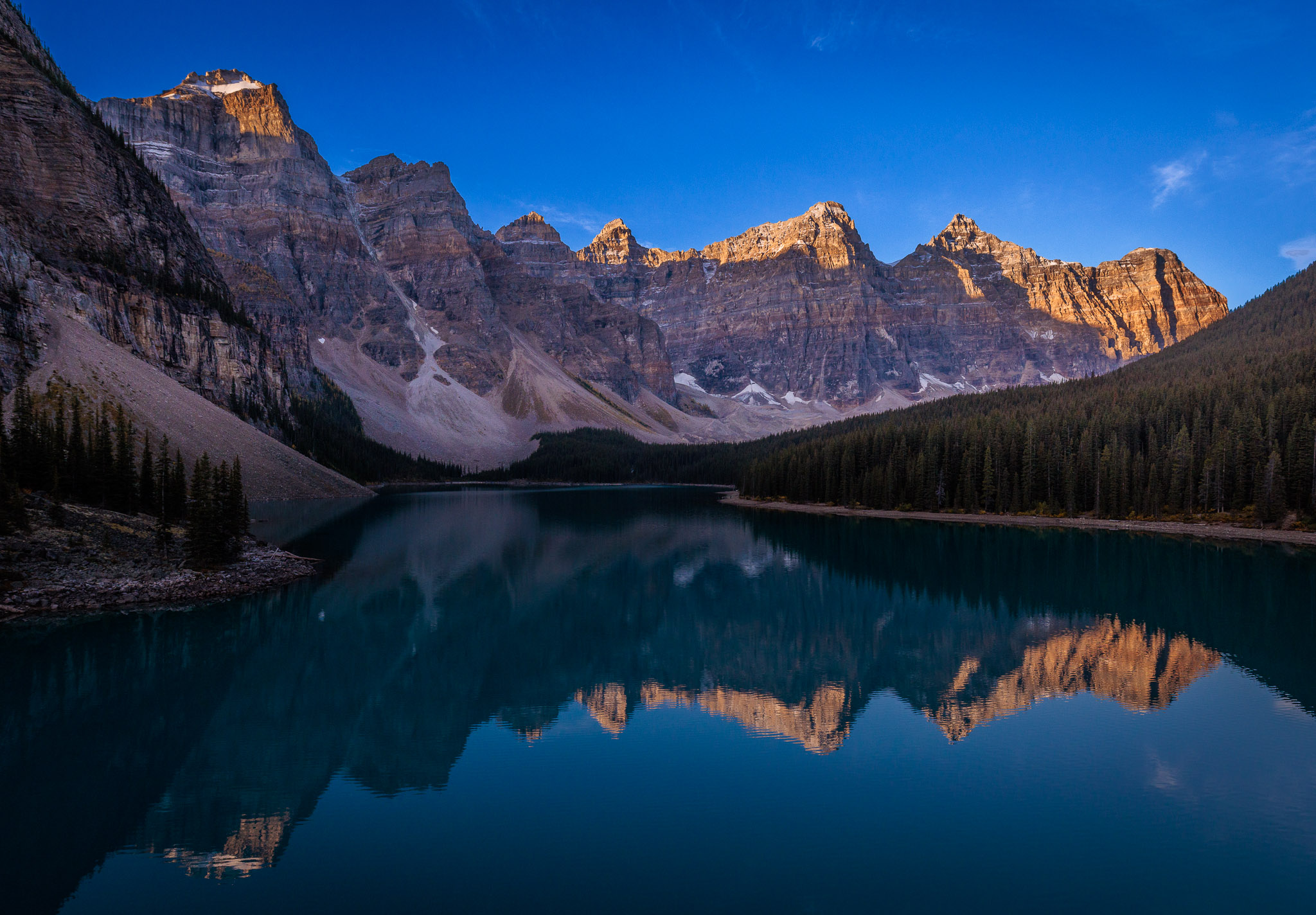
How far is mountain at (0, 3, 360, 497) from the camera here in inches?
2422

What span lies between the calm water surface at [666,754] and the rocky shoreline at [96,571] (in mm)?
1777

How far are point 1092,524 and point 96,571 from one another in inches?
2743

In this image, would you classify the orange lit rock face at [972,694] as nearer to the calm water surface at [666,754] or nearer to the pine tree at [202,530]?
the calm water surface at [666,754]

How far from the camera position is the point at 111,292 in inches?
3137

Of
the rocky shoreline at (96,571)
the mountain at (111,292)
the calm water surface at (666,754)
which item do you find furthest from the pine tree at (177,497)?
the mountain at (111,292)

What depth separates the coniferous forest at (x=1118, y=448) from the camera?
194ft

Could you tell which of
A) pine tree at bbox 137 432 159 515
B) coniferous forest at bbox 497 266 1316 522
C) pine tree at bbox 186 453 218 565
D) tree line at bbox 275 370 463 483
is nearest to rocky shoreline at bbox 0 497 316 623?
pine tree at bbox 186 453 218 565

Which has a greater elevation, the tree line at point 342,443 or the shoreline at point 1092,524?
the tree line at point 342,443

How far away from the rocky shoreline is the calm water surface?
1777 mm

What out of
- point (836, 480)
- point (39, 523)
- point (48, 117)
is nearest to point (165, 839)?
point (39, 523)

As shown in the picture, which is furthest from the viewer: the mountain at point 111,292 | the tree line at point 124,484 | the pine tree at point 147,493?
the mountain at point 111,292

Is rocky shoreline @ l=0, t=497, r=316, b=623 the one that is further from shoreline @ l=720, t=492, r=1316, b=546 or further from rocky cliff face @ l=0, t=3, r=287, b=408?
shoreline @ l=720, t=492, r=1316, b=546

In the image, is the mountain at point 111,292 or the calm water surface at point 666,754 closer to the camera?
the calm water surface at point 666,754

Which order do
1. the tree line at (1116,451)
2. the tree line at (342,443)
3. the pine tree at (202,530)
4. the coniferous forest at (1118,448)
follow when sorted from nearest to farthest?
1. the pine tree at (202,530)
2. the tree line at (1116,451)
3. the coniferous forest at (1118,448)
4. the tree line at (342,443)
